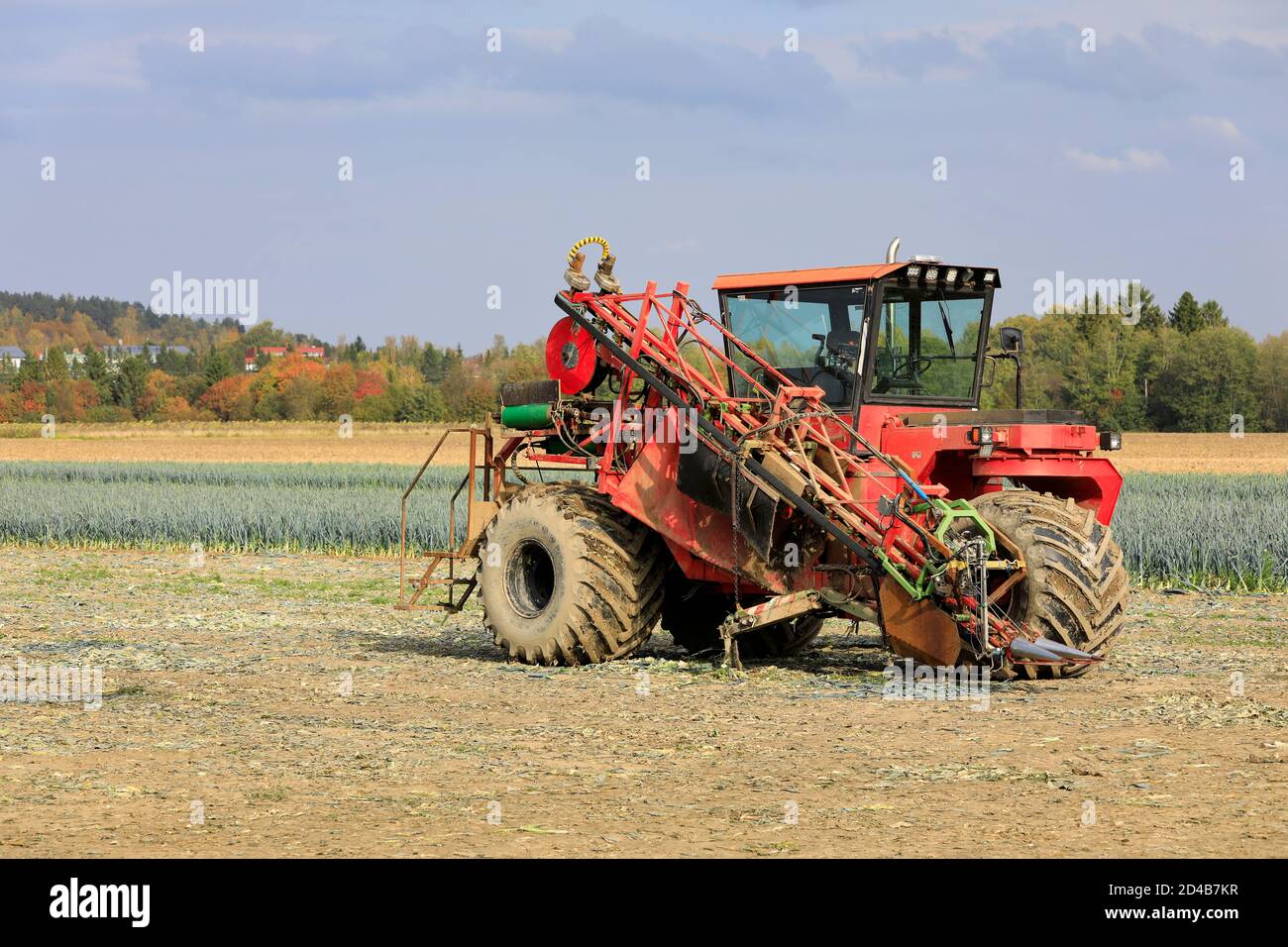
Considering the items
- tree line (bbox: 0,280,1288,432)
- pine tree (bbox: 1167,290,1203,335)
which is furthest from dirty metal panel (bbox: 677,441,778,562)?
pine tree (bbox: 1167,290,1203,335)

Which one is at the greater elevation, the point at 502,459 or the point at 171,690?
the point at 502,459

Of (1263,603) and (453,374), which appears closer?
(1263,603)

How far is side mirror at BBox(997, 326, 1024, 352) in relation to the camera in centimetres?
1144

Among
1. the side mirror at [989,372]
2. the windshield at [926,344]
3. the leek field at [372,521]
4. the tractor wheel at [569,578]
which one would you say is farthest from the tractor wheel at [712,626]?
the leek field at [372,521]

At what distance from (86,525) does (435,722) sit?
1971 centimetres

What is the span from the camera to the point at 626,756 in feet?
28.7

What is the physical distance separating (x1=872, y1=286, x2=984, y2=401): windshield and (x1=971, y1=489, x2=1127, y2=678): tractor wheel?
1580 mm

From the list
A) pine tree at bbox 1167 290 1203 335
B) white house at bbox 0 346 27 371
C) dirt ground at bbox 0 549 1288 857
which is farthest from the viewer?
white house at bbox 0 346 27 371

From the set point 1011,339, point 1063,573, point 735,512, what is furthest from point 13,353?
point 1063,573

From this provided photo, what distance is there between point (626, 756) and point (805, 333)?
172 inches

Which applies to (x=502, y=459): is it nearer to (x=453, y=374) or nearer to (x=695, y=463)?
(x=695, y=463)

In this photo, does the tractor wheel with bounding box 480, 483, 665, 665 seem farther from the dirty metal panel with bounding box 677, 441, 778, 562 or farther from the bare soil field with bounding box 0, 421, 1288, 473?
the bare soil field with bounding box 0, 421, 1288, 473
